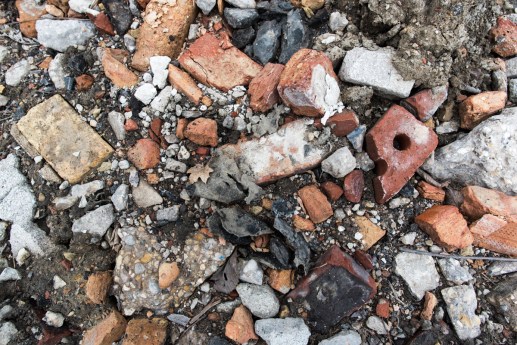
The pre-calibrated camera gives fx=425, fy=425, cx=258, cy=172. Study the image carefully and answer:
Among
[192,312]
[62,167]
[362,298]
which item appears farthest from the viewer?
[62,167]

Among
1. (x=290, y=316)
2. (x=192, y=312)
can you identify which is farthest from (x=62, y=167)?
(x=290, y=316)

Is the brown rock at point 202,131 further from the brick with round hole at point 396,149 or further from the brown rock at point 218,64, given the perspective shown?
the brick with round hole at point 396,149

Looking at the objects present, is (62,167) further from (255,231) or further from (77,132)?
(255,231)

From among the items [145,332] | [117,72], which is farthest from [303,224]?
[117,72]

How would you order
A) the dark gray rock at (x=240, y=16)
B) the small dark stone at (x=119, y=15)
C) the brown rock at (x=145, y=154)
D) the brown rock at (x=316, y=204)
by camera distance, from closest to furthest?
the brown rock at (x=316, y=204) → the brown rock at (x=145, y=154) → the dark gray rock at (x=240, y=16) → the small dark stone at (x=119, y=15)

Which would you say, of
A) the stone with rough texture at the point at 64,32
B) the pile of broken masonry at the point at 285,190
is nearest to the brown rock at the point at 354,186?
the pile of broken masonry at the point at 285,190
